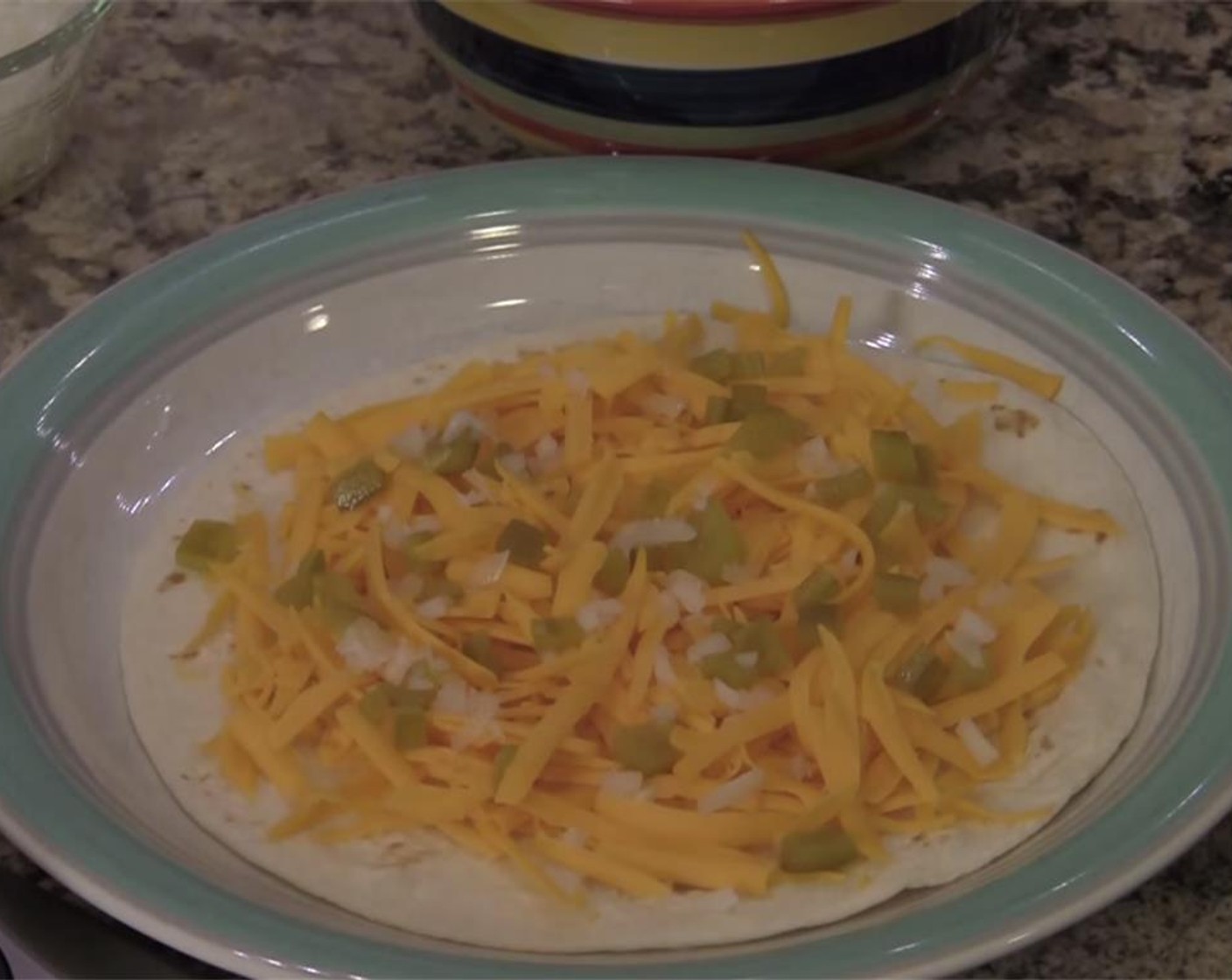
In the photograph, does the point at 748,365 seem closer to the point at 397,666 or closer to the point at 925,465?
the point at 925,465

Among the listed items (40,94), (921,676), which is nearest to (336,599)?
(921,676)

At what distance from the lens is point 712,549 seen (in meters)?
0.98

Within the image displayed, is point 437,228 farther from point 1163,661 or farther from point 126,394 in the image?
point 1163,661

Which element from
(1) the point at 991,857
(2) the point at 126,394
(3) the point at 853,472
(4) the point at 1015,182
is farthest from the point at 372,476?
(4) the point at 1015,182

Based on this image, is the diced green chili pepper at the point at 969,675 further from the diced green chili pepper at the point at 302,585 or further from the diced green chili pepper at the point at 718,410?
the diced green chili pepper at the point at 302,585

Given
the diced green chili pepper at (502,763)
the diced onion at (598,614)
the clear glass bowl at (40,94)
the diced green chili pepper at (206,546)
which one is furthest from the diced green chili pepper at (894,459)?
the clear glass bowl at (40,94)

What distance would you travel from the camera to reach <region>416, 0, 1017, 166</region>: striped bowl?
1.21 metres

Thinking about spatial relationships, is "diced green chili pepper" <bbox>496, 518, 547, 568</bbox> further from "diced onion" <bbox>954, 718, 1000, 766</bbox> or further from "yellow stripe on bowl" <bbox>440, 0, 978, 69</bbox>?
"yellow stripe on bowl" <bbox>440, 0, 978, 69</bbox>

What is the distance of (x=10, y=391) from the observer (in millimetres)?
1088

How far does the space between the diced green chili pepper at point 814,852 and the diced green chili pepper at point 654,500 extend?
264mm

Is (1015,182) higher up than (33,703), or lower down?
lower down

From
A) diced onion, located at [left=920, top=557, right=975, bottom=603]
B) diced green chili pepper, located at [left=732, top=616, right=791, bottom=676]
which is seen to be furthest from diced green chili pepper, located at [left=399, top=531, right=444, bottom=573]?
diced onion, located at [left=920, top=557, right=975, bottom=603]

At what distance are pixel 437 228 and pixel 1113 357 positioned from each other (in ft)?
1.75

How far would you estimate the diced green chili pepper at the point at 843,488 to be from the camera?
1.02m
